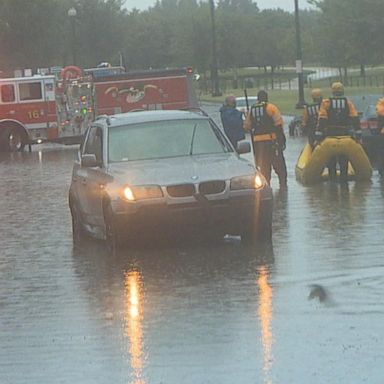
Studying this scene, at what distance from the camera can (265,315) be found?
9219 millimetres

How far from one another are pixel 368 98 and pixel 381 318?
1931 cm

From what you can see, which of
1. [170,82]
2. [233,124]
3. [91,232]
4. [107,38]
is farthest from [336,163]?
[107,38]

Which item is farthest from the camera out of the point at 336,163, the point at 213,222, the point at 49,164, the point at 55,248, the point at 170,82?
the point at 170,82

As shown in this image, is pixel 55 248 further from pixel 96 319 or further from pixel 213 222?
pixel 96 319

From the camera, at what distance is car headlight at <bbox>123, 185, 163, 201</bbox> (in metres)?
12.7

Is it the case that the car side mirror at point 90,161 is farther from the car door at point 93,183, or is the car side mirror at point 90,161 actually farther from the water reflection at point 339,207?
the water reflection at point 339,207

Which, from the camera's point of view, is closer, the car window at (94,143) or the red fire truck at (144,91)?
the car window at (94,143)

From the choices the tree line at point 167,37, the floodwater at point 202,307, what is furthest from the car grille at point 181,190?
the tree line at point 167,37

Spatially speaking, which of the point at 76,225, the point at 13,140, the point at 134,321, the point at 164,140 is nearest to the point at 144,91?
the point at 13,140

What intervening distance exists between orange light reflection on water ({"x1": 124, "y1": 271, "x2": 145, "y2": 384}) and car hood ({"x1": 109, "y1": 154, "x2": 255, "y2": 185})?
1415 millimetres

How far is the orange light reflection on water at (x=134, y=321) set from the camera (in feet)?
25.2

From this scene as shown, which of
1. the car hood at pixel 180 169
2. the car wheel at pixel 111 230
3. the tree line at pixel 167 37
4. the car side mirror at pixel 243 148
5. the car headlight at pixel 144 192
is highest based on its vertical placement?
the tree line at pixel 167 37

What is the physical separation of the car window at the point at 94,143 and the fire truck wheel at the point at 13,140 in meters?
24.2

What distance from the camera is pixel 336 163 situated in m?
20.5
